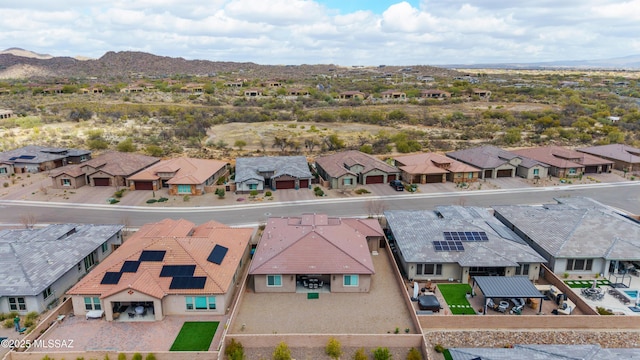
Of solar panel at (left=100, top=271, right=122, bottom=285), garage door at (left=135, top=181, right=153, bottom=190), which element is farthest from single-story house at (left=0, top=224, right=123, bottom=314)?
garage door at (left=135, top=181, right=153, bottom=190)

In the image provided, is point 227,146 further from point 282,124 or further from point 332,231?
point 332,231

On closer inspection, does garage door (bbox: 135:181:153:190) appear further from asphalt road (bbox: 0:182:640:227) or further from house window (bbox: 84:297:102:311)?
house window (bbox: 84:297:102:311)

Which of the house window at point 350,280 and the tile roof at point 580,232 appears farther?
the tile roof at point 580,232

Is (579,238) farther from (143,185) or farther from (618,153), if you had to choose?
(143,185)

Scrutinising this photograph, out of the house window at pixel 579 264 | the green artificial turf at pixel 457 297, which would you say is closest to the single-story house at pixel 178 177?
the green artificial turf at pixel 457 297

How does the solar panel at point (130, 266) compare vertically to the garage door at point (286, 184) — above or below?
above

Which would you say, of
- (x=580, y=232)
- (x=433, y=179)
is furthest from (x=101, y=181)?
(x=580, y=232)

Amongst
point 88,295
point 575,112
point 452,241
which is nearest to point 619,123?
point 575,112

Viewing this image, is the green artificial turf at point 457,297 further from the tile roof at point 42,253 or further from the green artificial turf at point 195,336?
the tile roof at point 42,253
